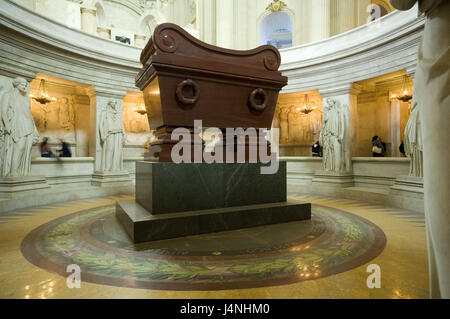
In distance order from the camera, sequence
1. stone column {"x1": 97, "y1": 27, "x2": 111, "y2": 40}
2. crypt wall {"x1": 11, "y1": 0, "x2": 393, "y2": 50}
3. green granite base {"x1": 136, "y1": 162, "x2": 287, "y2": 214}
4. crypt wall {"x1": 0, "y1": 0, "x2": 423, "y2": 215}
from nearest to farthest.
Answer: green granite base {"x1": 136, "y1": 162, "x2": 287, "y2": 214} < crypt wall {"x1": 0, "y1": 0, "x2": 423, "y2": 215} < crypt wall {"x1": 11, "y1": 0, "x2": 393, "y2": 50} < stone column {"x1": 97, "y1": 27, "x2": 111, "y2": 40}

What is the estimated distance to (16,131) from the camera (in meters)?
5.69

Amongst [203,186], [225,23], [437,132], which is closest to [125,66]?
[225,23]

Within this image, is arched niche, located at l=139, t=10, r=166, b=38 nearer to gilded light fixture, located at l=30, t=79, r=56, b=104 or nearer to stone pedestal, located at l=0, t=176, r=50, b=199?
gilded light fixture, located at l=30, t=79, r=56, b=104

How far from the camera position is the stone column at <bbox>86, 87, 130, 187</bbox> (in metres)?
7.63

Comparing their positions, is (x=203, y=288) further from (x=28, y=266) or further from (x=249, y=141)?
(x=249, y=141)

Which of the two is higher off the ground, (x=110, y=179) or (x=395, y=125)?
(x=395, y=125)

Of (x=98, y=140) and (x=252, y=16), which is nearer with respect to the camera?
(x=98, y=140)

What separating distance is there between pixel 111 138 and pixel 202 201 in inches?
→ 220

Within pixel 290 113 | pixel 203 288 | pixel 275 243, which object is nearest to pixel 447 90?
pixel 203 288

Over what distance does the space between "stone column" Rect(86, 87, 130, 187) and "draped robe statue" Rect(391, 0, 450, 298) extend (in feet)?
25.2

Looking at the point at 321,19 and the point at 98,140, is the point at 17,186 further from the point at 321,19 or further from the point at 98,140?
the point at 321,19

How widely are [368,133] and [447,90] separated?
9.76 metres

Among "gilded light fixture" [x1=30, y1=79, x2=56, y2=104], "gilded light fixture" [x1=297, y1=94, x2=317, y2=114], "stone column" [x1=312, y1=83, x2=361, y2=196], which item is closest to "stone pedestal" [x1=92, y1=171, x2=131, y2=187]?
"gilded light fixture" [x1=30, y1=79, x2=56, y2=104]

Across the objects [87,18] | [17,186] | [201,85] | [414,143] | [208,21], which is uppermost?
[87,18]
